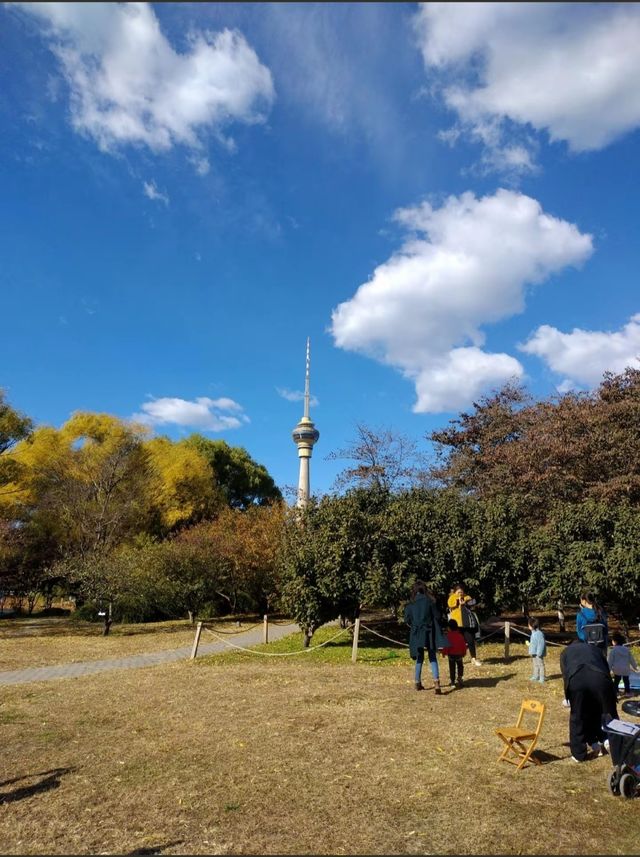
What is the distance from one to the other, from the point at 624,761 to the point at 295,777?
2991mm

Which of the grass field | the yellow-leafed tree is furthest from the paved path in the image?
the yellow-leafed tree

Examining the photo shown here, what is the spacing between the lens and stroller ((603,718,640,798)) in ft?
16.8

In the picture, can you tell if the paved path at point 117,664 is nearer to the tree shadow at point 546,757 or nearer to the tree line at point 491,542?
the tree line at point 491,542

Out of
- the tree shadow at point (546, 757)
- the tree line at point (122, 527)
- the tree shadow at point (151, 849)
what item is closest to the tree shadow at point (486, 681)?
Answer: the tree shadow at point (546, 757)

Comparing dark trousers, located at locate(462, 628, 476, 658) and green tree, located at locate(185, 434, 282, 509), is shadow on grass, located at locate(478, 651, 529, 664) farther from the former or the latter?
green tree, located at locate(185, 434, 282, 509)

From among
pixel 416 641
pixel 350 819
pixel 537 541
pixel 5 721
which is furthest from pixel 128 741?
pixel 537 541

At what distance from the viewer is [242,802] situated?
515 cm

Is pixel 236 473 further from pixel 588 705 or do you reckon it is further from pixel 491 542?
pixel 588 705

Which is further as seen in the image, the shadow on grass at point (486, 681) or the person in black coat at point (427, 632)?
Answer: the shadow on grass at point (486, 681)

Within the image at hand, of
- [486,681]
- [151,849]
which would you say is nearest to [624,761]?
[151,849]

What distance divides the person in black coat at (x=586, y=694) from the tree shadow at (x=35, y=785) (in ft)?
16.7

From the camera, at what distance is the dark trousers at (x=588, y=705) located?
19.1 feet

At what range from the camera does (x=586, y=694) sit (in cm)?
589

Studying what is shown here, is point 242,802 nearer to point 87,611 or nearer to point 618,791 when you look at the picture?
point 618,791
